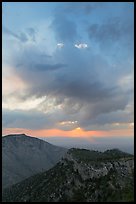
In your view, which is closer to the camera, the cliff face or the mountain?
the mountain

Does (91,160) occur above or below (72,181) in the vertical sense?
above

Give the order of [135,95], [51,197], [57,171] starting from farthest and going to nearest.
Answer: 1. [57,171]
2. [51,197]
3. [135,95]

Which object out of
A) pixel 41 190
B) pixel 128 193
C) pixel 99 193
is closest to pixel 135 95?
pixel 128 193

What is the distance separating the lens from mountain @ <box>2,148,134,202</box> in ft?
330

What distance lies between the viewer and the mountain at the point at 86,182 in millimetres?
100581

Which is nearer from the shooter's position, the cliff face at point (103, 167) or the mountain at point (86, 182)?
the mountain at point (86, 182)

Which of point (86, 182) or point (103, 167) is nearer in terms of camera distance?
point (103, 167)

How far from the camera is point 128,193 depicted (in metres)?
93.1

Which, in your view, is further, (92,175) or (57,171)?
(57,171)

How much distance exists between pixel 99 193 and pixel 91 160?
19900 mm

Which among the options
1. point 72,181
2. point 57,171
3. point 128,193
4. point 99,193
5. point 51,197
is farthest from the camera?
point 57,171

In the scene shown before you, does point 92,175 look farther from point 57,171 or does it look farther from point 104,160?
point 57,171

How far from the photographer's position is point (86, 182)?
113 meters

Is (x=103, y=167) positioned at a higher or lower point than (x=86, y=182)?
higher
